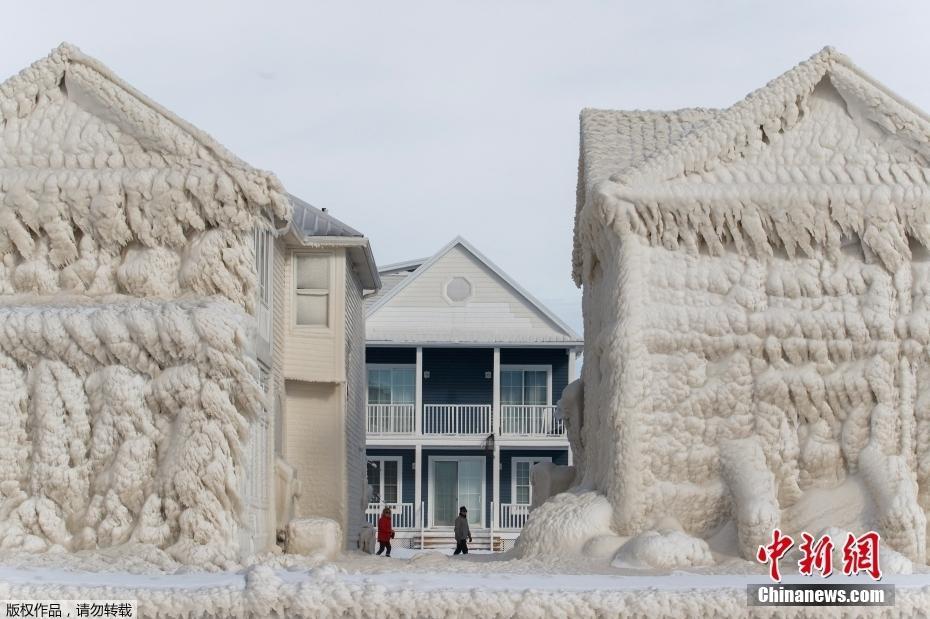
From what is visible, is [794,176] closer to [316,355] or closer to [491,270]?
[316,355]

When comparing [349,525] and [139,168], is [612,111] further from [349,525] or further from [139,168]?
[349,525]

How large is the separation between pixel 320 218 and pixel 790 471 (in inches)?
356

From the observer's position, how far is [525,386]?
29500mm

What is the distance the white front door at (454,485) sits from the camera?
93.5ft

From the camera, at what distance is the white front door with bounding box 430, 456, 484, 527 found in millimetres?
28500

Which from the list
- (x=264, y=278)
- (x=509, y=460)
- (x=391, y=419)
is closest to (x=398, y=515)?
(x=391, y=419)

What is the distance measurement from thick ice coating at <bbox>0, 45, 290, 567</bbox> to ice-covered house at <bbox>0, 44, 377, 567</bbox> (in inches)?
0.5

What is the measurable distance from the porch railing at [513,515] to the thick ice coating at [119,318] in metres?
15.3

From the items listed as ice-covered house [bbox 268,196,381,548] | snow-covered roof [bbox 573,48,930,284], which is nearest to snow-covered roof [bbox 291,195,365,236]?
ice-covered house [bbox 268,196,381,548]

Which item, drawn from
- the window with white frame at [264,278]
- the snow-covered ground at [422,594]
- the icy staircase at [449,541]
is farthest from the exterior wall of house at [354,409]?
the snow-covered ground at [422,594]

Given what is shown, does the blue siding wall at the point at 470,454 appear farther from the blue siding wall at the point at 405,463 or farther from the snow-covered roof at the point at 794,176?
the snow-covered roof at the point at 794,176

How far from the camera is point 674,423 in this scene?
41.4 feet

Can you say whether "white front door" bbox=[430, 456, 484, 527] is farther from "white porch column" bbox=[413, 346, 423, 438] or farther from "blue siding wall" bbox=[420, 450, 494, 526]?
"white porch column" bbox=[413, 346, 423, 438]

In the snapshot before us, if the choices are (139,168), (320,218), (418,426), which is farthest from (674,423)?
(418,426)
